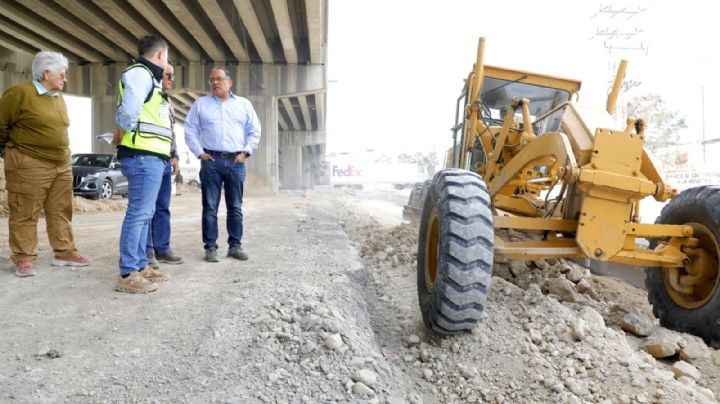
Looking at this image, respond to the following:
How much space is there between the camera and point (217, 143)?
4117mm

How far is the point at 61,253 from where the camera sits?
12.5 feet

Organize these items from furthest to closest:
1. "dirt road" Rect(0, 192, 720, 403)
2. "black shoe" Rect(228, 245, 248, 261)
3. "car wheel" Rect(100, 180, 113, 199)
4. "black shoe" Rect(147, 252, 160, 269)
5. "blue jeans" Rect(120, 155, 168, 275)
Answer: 1. "car wheel" Rect(100, 180, 113, 199)
2. "black shoe" Rect(228, 245, 248, 261)
3. "black shoe" Rect(147, 252, 160, 269)
4. "blue jeans" Rect(120, 155, 168, 275)
5. "dirt road" Rect(0, 192, 720, 403)

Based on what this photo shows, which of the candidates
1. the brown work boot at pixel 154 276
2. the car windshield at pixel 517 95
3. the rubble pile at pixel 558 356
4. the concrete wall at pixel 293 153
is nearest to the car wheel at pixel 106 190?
the brown work boot at pixel 154 276

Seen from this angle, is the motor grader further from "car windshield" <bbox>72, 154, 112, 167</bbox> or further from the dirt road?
"car windshield" <bbox>72, 154, 112, 167</bbox>

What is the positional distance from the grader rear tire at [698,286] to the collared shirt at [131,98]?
391 cm

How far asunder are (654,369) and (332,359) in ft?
5.93

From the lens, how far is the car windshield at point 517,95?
5.25 meters

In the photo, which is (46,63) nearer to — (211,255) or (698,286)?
(211,255)

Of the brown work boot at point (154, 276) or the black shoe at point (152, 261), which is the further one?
the black shoe at point (152, 261)

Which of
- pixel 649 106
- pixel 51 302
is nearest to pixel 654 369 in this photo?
pixel 51 302

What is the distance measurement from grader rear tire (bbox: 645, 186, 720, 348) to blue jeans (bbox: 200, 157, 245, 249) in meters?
3.62

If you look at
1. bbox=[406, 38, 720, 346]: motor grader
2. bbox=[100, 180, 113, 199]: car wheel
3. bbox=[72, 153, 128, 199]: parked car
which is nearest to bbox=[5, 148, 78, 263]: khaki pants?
bbox=[406, 38, 720, 346]: motor grader

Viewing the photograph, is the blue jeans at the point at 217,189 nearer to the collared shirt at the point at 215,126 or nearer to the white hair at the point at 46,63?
the collared shirt at the point at 215,126

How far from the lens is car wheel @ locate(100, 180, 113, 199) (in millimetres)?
11934
